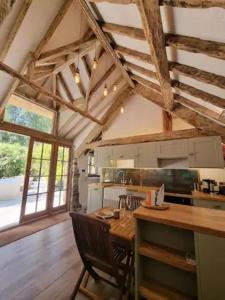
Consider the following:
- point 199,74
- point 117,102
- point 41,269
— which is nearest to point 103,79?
point 117,102

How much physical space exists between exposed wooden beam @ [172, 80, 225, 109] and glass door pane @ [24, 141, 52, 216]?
3978mm

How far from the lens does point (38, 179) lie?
15.2ft

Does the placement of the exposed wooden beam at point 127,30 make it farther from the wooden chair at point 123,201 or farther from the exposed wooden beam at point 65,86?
the wooden chair at point 123,201

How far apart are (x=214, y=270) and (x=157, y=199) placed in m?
0.75

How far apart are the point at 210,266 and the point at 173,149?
9.94 ft

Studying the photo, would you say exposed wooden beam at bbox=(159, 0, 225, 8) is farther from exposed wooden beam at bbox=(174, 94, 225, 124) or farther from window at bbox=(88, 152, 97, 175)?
window at bbox=(88, 152, 97, 175)

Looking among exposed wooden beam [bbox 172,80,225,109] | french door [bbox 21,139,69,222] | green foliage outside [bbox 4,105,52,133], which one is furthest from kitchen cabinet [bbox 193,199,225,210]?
green foliage outside [bbox 4,105,52,133]

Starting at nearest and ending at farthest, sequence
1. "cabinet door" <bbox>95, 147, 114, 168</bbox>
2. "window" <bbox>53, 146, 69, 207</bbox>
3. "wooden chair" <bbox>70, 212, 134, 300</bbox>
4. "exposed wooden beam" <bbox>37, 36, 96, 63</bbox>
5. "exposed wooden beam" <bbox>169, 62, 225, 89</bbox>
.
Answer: "wooden chair" <bbox>70, 212, 134, 300</bbox> → "exposed wooden beam" <bbox>169, 62, 225, 89</bbox> → "exposed wooden beam" <bbox>37, 36, 96, 63</bbox> → "cabinet door" <bbox>95, 147, 114, 168</bbox> → "window" <bbox>53, 146, 69, 207</bbox>

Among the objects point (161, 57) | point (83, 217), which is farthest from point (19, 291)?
point (161, 57)

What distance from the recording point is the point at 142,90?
462cm

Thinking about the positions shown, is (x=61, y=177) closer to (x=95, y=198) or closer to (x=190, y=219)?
(x=95, y=198)

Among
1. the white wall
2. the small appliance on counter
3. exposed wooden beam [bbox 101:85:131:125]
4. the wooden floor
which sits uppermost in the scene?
exposed wooden beam [bbox 101:85:131:125]

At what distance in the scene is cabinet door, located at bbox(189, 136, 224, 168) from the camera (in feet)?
11.0

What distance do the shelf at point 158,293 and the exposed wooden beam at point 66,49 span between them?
3976mm
